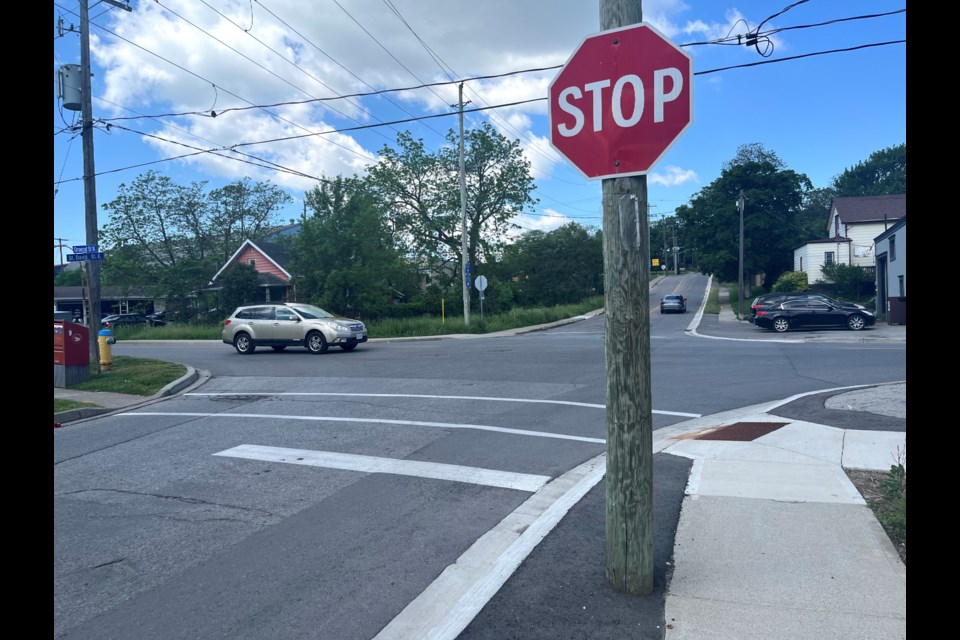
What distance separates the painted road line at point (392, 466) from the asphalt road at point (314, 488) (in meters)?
0.03

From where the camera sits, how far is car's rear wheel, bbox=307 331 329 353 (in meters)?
21.2

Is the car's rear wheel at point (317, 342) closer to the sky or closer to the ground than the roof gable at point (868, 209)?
closer to the ground

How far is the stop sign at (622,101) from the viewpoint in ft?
A: 11.5

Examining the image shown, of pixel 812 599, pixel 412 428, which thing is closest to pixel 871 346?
pixel 412 428

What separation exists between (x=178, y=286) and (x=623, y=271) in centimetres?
4765

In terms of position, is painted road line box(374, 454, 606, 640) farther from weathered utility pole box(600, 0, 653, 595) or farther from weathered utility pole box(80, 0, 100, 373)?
weathered utility pole box(80, 0, 100, 373)

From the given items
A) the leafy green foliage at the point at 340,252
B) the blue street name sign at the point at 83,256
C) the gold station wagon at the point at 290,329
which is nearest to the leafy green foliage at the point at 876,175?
the leafy green foliage at the point at 340,252

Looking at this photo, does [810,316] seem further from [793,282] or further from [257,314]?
[793,282]

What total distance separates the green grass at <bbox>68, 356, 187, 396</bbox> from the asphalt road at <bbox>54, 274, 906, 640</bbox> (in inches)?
47.5

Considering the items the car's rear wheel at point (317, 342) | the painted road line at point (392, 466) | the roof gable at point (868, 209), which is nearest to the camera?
the painted road line at point (392, 466)

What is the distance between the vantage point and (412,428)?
9.23 metres

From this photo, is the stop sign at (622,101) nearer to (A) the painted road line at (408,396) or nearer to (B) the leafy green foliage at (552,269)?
(A) the painted road line at (408,396)

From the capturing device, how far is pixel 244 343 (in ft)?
73.0
